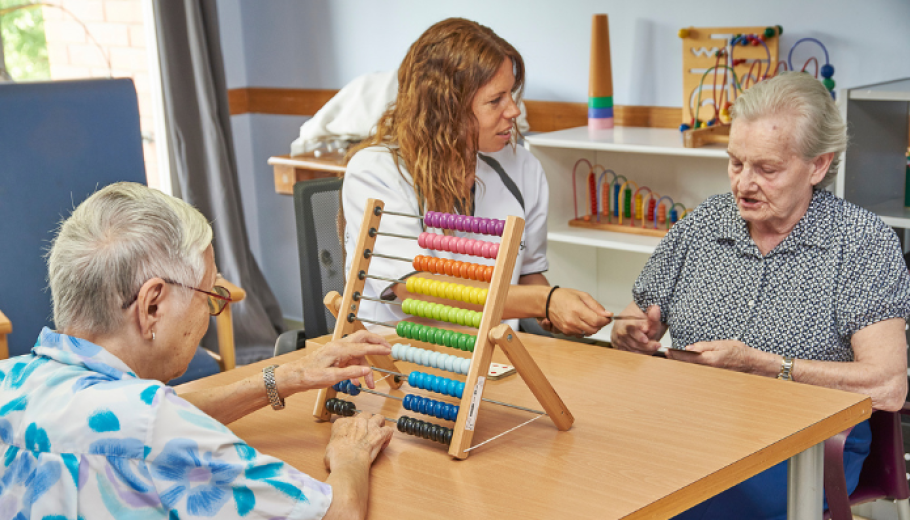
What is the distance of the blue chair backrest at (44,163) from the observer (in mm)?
2535

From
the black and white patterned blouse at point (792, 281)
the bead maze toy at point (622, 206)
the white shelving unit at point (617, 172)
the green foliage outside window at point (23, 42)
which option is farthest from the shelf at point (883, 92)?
the green foliage outside window at point (23, 42)

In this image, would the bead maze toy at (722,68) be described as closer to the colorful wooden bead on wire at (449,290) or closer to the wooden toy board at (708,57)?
the wooden toy board at (708,57)

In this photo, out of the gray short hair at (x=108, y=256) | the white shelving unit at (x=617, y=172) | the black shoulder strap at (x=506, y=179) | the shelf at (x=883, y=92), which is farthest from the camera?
the white shelving unit at (x=617, y=172)

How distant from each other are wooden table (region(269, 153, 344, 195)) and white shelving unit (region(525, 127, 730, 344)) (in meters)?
0.89

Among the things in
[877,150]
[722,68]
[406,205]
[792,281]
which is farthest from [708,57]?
[406,205]

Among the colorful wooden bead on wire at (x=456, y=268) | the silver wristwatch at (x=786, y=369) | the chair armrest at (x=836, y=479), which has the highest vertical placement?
the colorful wooden bead on wire at (x=456, y=268)

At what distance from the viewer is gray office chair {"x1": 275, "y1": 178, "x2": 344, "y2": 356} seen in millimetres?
2297

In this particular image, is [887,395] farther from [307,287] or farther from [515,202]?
[307,287]

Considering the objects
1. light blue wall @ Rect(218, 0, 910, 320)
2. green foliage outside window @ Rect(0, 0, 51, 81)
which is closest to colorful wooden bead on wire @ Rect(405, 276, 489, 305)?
light blue wall @ Rect(218, 0, 910, 320)

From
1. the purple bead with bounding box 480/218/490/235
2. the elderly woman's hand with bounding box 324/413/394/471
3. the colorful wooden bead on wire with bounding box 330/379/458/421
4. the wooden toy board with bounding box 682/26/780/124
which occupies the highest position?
the wooden toy board with bounding box 682/26/780/124

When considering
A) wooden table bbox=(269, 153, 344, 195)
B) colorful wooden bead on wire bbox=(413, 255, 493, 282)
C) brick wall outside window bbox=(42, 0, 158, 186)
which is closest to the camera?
colorful wooden bead on wire bbox=(413, 255, 493, 282)

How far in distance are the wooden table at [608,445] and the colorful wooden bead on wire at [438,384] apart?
0.26 feet

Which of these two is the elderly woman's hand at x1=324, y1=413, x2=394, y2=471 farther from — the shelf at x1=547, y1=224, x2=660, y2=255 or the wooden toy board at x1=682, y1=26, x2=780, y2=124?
the wooden toy board at x1=682, y1=26, x2=780, y2=124

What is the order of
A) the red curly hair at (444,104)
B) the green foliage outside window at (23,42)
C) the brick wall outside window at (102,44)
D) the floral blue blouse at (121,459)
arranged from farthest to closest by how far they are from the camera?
the brick wall outside window at (102,44) < the green foliage outside window at (23,42) < the red curly hair at (444,104) < the floral blue blouse at (121,459)
